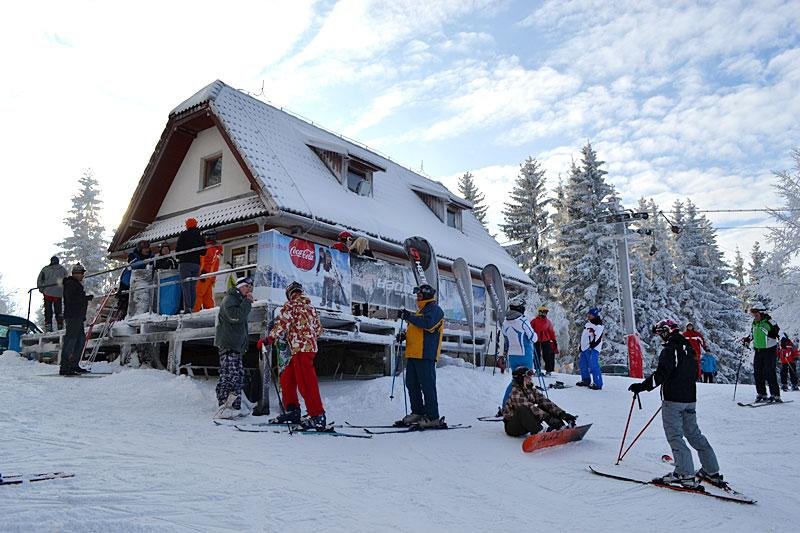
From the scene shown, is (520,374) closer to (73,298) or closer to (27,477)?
(27,477)

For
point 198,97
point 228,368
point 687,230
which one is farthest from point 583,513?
point 687,230

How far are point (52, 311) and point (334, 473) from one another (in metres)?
12.0

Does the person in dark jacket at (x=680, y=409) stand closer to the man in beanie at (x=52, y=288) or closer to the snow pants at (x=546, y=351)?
the snow pants at (x=546, y=351)

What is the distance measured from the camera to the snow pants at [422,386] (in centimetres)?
812

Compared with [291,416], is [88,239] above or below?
above

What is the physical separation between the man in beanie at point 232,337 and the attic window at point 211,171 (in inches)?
336

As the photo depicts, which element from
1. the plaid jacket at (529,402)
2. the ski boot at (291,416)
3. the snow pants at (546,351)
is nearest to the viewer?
the plaid jacket at (529,402)

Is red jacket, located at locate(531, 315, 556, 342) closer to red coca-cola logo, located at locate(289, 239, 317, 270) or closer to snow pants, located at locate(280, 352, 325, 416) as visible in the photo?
red coca-cola logo, located at locate(289, 239, 317, 270)

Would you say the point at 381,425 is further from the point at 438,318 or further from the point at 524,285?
the point at 524,285

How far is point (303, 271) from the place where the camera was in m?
9.96

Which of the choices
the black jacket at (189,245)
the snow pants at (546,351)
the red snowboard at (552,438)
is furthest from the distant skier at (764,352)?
the black jacket at (189,245)

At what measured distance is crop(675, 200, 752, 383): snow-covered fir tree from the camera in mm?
35000

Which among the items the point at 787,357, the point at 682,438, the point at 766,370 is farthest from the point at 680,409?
the point at 787,357

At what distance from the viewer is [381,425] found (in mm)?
8383
